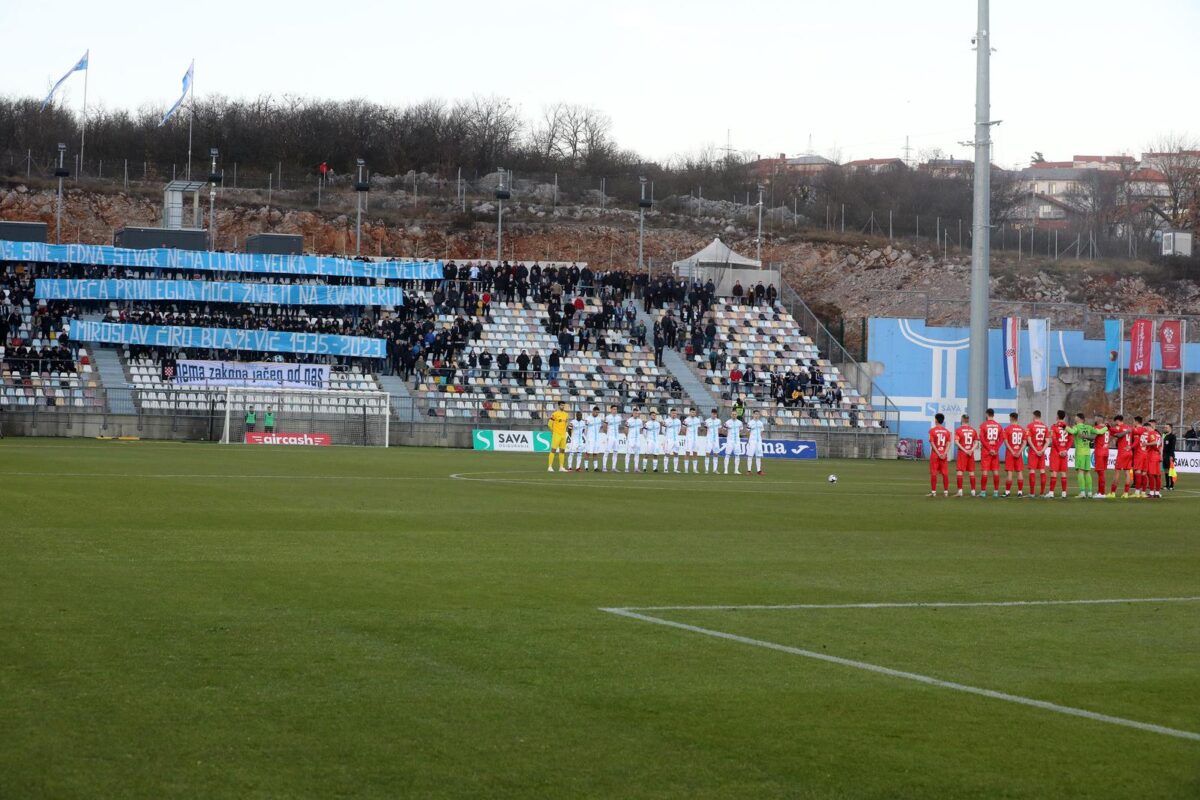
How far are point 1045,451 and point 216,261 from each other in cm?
3952

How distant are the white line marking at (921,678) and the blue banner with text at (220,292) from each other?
166 feet

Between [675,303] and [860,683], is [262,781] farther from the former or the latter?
[675,303]

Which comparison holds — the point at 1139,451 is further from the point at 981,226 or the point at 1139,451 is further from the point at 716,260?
the point at 716,260

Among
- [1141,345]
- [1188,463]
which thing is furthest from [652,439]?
[1141,345]

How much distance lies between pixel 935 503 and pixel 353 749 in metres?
21.9

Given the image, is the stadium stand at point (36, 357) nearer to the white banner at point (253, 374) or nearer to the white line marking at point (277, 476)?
the white banner at point (253, 374)

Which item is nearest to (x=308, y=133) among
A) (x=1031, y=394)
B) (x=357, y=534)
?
(x=1031, y=394)

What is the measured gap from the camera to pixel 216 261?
2375 inches

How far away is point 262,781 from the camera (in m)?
5.97

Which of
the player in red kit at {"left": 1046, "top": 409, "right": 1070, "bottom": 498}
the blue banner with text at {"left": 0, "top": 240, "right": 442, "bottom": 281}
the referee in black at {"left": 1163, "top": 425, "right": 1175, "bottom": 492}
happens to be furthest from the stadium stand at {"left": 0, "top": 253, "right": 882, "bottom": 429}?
the player in red kit at {"left": 1046, "top": 409, "right": 1070, "bottom": 498}

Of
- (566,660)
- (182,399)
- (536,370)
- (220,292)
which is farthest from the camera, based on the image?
(220,292)

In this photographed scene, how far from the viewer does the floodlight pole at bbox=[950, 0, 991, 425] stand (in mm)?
38312

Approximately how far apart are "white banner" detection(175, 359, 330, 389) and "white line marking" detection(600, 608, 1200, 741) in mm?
46297

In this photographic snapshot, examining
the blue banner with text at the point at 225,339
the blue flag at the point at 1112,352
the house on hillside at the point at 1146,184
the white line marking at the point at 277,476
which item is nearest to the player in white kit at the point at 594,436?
the white line marking at the point at 277,476
